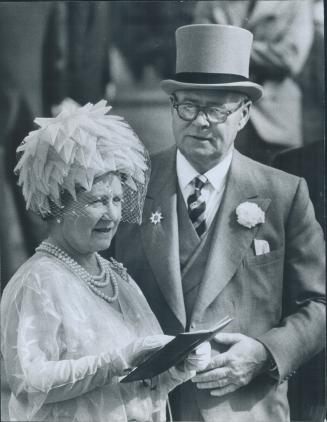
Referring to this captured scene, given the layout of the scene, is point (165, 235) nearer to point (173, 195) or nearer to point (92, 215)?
point (173, 195)

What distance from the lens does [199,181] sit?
417cm

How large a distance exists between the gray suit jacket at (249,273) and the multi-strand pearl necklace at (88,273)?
6.3 inches

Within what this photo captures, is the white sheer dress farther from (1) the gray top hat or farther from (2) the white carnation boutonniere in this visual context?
(1) the gray top hat

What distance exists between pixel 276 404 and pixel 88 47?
89.2 inches

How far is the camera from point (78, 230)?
3.94 m

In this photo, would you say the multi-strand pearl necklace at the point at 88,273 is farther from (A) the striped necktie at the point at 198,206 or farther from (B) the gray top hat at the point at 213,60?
(B) the gray top hat at the point at 213,60

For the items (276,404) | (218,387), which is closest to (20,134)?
(218,387)

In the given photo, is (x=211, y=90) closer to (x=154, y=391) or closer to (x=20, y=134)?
(x=20, y=134)

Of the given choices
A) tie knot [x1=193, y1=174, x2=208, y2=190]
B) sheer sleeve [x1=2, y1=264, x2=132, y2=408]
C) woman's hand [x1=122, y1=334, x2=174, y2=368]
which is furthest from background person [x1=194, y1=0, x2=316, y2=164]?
sheer sleeve [x1=2, y1=264, x2=132, y2=408]

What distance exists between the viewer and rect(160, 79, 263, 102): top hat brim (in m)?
4.04

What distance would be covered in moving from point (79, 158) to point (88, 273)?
0.61 m

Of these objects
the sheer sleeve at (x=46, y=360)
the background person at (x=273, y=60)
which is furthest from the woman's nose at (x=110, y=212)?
the background person at (x=273, y=60)

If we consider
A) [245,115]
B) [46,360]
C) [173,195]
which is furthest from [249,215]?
[46,360]

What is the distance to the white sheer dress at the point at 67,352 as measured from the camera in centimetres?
377
